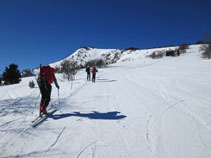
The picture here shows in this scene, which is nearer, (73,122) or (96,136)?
(96,136)

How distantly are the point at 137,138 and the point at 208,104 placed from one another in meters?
3.55

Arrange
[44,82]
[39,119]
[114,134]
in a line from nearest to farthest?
[114,134] → [39,119] → [44,82]

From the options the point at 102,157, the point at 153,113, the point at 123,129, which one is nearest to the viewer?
the point at 102,157

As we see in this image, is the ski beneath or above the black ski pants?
beneath

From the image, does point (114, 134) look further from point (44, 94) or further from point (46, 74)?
point (46, 74)

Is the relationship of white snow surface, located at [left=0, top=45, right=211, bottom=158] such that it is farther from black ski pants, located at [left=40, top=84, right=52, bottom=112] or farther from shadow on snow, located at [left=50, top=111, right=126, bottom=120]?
black ski pants, located at [left=40, top=84, right=52, bottom=112]

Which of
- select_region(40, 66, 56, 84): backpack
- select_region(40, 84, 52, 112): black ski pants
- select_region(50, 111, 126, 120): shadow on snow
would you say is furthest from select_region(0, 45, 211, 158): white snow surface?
select_region(40, 66, 56, 84): backpack

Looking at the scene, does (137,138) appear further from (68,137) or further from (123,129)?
(68,137)

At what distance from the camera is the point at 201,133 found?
2.48 metres

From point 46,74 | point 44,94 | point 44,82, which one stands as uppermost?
point 46,74

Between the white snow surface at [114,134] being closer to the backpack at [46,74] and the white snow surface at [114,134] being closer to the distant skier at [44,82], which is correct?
the distant skier at [44,82]

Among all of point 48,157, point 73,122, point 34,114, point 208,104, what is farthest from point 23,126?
point 208,104

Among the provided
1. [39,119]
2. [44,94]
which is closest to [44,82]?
[44,94]

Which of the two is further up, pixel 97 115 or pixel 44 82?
pixel 44 82
